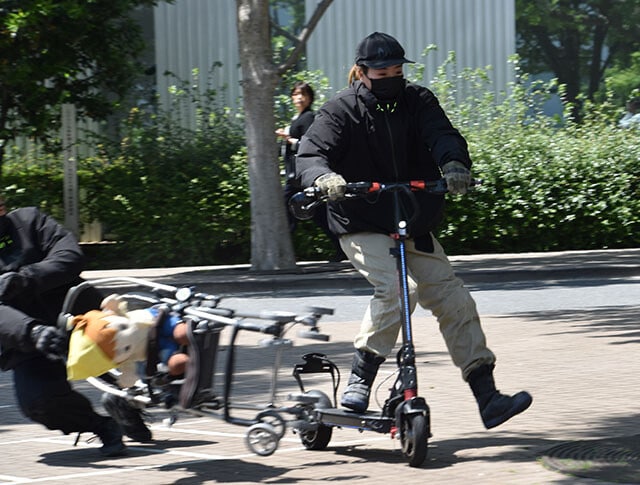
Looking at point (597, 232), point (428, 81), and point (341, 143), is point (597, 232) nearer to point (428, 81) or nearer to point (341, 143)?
point (428, 81)

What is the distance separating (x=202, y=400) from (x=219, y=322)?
344 millimetres

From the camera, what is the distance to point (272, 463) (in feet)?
18.7

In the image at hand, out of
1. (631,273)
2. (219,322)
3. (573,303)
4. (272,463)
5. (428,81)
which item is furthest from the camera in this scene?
(428,81)

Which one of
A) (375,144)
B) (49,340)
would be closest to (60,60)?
(375,144)

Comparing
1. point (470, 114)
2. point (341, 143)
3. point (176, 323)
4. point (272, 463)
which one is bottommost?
point (272, 463)

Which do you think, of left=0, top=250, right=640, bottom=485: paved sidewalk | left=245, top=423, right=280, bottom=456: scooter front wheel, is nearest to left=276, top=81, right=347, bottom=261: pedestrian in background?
left=0, top=250, right=640, bottom=485: paved sidewalk

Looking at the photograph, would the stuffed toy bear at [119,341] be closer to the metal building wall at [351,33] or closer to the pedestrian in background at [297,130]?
the pedestrian in background at [297,130]

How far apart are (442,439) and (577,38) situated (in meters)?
20.9

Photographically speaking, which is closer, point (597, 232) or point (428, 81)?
point (597, 232)

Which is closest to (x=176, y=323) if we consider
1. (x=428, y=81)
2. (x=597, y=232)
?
(x=597, y=232)

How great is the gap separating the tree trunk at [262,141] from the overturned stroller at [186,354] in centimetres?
871

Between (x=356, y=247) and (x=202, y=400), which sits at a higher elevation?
(x=356, y=247)

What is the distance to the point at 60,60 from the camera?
15836 millimetres

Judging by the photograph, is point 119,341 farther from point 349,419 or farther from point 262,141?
point 262,141
